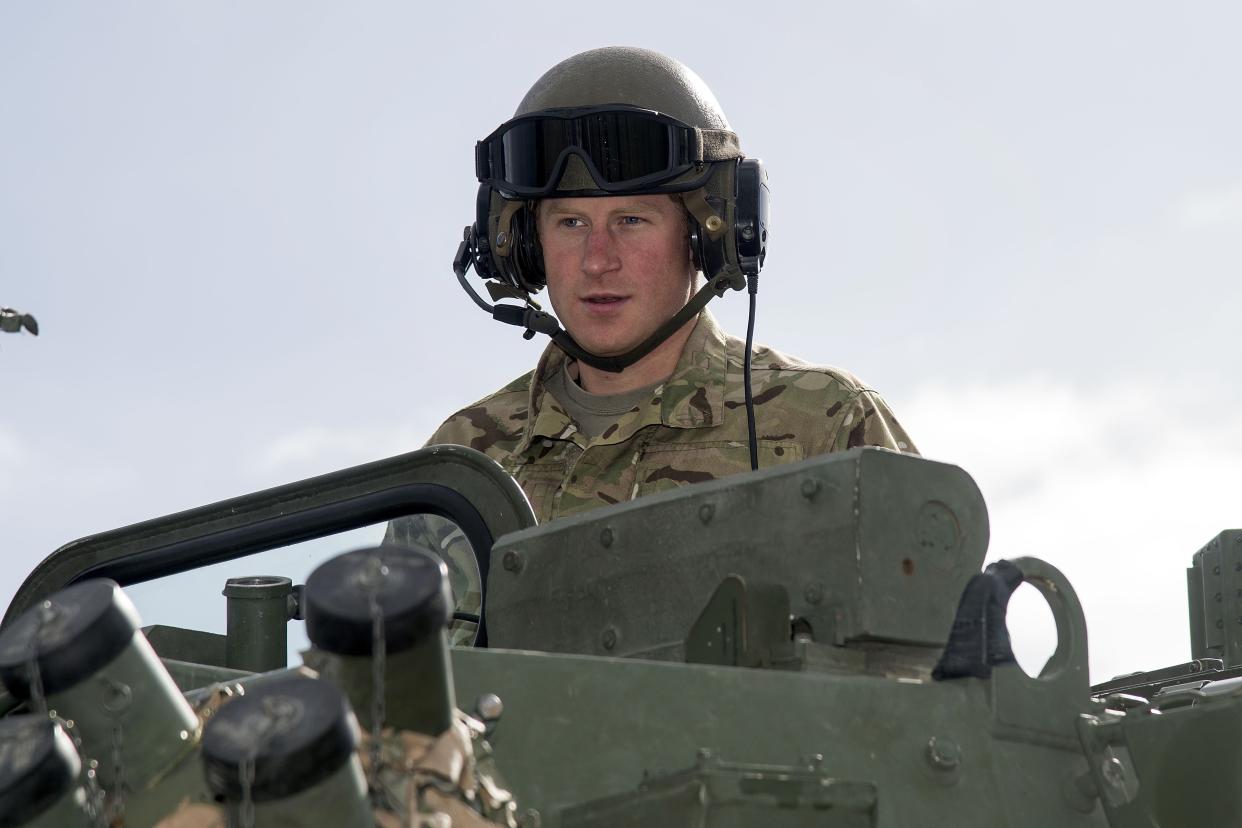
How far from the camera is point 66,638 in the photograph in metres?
1.87

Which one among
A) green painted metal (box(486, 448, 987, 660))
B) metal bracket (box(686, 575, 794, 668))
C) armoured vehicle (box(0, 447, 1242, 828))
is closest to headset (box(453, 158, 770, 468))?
armoured vehicle (box(0, 447, 1242, 828))

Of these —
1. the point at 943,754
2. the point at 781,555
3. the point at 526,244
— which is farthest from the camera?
the point at 526,244

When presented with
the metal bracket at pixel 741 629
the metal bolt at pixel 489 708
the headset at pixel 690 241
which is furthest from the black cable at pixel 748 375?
the metal bolt at pixel 489 708

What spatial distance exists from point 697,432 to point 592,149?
0.83m

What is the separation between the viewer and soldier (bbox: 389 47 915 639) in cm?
521

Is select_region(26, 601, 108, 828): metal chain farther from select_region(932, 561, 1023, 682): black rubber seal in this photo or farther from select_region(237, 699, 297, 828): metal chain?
select_region(932, 561, 1023, 682): black rubber seal

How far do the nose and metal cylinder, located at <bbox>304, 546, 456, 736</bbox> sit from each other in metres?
3.67

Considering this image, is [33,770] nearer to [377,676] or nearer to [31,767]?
[31,767]

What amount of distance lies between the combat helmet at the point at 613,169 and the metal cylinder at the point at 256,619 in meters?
1.89

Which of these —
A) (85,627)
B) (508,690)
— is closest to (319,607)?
(85,627)

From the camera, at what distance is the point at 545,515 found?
532cm

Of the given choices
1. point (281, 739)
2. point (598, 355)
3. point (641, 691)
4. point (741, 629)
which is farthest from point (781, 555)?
point (598, 355)

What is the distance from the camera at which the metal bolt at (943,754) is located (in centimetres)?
238

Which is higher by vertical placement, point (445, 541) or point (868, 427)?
point (868, 427)
